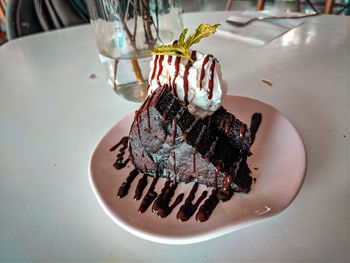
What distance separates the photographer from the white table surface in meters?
0.62

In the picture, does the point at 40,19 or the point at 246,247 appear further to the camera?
the point at 40,19

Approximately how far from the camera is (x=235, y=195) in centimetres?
67

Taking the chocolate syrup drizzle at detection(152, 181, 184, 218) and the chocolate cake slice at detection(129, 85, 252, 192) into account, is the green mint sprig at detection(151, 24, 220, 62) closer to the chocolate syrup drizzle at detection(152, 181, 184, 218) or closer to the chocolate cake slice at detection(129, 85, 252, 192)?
the chocolate cake slice at detection(129, 85, 252, 192)

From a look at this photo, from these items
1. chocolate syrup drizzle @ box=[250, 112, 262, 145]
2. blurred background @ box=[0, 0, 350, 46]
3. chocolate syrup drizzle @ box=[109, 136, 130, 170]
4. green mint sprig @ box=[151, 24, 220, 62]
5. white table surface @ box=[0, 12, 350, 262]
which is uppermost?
green mint sprig @ box=[151, 24, 220, 62]

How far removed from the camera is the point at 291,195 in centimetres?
61

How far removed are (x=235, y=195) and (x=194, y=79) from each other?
305mm

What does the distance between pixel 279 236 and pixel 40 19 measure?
83.2 inches

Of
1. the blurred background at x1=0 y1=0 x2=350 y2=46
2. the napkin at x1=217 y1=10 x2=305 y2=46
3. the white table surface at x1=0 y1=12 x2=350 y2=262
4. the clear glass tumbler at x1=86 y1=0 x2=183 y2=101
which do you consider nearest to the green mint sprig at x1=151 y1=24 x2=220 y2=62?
the clear glass tumbler at x1=86 y1=0 x2=183 y2=101

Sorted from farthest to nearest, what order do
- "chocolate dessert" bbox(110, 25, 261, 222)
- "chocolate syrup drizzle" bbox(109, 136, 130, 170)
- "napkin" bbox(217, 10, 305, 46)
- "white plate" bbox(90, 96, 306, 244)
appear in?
"napkin" bbox(217, 10, 305, 46), "chocolate syrup drizzle" bbox(109, 136, 130, 170), "chocolate dessert" bbox(110, 25, 261, 222), "white plate" bbox(90, 96, 306, 244)

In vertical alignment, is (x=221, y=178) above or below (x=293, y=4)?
above

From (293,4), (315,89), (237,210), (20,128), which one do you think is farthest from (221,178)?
(293,4)

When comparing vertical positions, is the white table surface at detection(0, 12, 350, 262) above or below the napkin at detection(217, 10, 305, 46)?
below

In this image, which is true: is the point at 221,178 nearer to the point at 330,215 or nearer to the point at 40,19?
the point at 330,215

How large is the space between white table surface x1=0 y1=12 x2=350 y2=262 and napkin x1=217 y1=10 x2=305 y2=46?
0.05 meters
